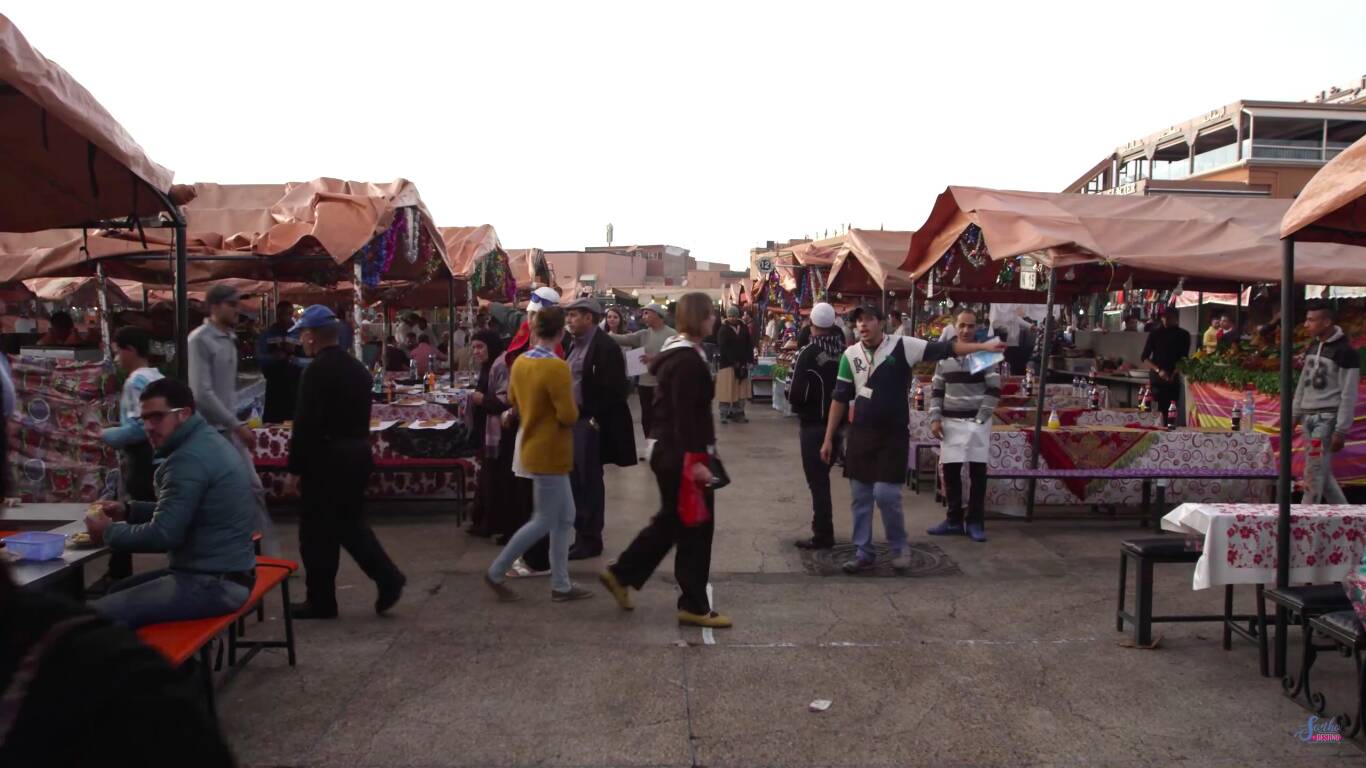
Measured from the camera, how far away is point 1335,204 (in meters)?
4.15

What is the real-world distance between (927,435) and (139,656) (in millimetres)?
9060

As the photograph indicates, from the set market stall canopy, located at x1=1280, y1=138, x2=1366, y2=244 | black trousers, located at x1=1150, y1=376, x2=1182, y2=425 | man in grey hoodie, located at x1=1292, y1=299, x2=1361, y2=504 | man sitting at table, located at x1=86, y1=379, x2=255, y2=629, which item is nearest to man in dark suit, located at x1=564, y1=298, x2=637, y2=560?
man sitting at table, located at x1=86, y1=379, x2=255, y2=629

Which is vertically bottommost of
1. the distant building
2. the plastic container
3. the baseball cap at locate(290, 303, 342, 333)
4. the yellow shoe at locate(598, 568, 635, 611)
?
the yellow shoe at locate(598, 568, 635, 611)

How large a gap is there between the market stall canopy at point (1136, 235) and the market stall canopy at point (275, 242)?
541 centimetres

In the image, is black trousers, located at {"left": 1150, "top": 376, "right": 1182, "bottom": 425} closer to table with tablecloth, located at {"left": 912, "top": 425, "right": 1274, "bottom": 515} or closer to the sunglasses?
table with tablecloth, located at {"left": 912, "top": 425, "right": 1274, "bottom": 515}

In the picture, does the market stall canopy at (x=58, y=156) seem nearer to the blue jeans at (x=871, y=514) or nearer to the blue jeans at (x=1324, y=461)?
the blue jeans at (x=871, y=514)

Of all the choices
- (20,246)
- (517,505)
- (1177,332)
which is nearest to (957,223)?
(1177,332)

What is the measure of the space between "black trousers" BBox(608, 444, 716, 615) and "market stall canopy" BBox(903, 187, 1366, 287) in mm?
4424

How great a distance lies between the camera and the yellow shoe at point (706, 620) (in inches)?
215

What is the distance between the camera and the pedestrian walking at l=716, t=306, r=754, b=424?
50.9 ft

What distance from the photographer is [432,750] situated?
3965 millimetres

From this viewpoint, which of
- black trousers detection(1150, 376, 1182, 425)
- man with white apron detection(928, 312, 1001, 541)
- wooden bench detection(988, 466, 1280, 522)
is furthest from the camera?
black trousers detection(1150, 376, 1182, 425)

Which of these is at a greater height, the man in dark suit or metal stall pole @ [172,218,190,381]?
metal stall pole @ [172,218,190,381]

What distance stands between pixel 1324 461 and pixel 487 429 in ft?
21.7
